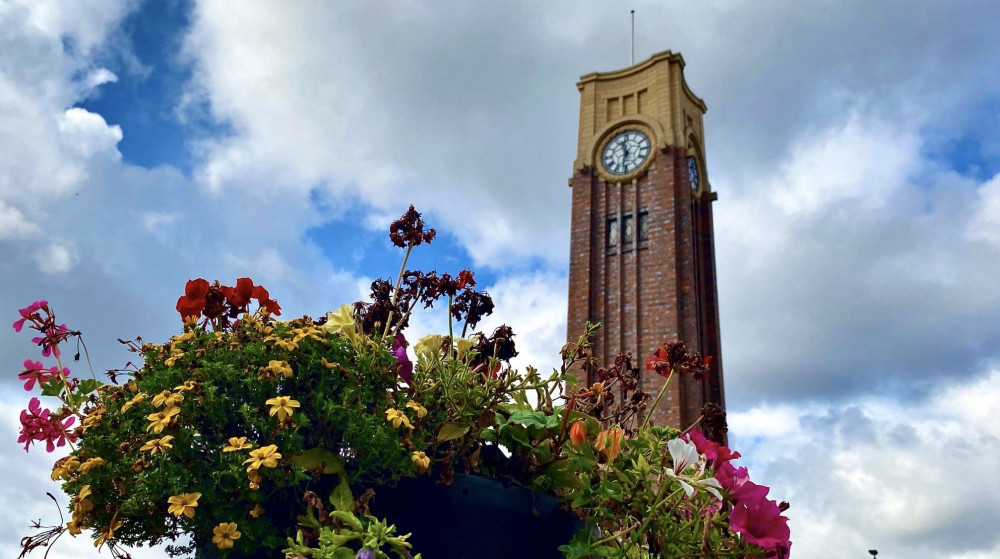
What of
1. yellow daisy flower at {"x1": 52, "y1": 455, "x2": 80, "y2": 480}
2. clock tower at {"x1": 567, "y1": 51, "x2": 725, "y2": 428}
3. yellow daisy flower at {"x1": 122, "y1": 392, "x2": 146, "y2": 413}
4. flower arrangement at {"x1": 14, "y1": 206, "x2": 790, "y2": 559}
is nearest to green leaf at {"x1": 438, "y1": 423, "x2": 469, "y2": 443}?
flower arrangement at {"x1": 14, "y1": 206, "x2": 790, "y2": 559}

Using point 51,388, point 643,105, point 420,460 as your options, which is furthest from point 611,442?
point 643,105

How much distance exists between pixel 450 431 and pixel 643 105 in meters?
18.2

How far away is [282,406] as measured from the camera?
1256 mm

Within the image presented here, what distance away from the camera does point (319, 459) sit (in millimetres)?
1327

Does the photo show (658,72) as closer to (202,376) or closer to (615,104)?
(615,104)

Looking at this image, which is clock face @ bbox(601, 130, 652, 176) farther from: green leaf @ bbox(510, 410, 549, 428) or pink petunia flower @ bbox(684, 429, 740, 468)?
green leaf @ bbox(510, 410, 549, 428)

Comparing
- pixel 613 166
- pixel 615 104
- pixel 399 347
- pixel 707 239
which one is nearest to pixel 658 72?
pixel 615 104

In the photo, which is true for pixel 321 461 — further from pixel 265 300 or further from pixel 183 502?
pixel 265 300

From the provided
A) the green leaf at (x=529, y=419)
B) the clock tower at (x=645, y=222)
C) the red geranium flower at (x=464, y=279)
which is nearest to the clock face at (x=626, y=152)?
the clock tower at (x=645, y=222)

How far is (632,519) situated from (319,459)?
0.55 metres

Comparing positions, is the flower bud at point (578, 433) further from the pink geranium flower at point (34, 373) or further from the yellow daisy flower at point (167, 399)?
the pink geranium flower at point (34, 373)

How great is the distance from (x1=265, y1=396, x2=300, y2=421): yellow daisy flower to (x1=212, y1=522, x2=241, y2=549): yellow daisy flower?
0.20 m

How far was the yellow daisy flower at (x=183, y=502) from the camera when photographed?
1.23m

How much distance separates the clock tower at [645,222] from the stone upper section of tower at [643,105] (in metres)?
0.02
